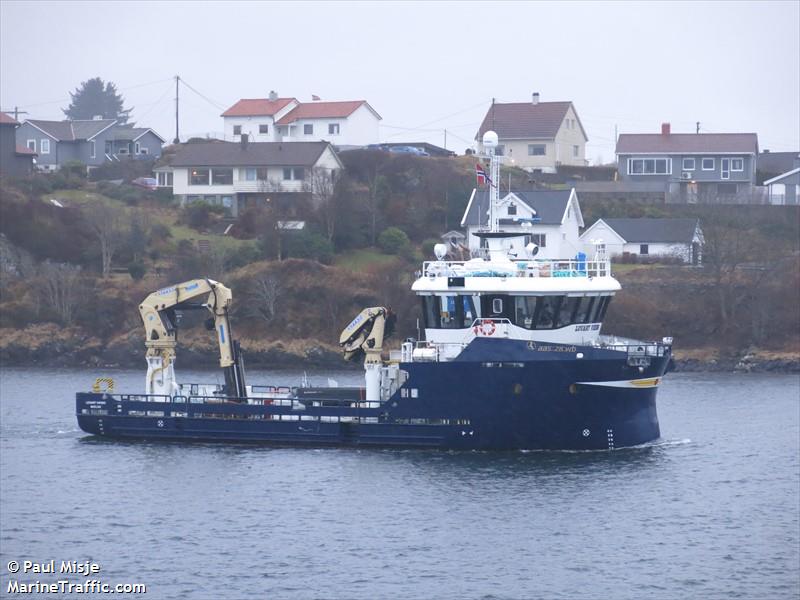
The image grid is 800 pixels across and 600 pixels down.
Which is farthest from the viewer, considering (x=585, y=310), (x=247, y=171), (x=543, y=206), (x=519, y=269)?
(x=247, y=171)

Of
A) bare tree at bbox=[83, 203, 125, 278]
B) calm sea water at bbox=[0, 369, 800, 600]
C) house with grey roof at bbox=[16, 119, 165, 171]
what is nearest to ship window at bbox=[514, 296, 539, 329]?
calm sea water at bbox=[0, 369, 800, 600]

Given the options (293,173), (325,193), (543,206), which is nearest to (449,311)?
(543,206)

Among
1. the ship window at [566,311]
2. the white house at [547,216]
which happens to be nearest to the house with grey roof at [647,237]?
the white house at [547,216]

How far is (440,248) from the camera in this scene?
36.2m

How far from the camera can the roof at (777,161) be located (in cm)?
9344

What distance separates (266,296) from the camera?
64.9m

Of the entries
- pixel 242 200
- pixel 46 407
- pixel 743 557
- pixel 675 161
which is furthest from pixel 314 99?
pixel 743 557

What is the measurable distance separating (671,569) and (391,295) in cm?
3899

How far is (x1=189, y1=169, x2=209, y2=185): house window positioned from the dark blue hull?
46158 millimetres

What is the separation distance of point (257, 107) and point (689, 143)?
2993 centimetres

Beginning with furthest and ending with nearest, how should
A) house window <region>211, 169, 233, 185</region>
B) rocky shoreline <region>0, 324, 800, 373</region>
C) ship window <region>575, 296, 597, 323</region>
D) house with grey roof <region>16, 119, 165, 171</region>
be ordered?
house with grey roof <region>16, 119, 165, 171</region>
house window <region>211, 169, 233, 185</region>
rocky shoreline <region>0, 324, 800, 373</region>
ship window <region>575, 296, 597, 323</region>

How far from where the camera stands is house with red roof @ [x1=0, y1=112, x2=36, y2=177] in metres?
88.6

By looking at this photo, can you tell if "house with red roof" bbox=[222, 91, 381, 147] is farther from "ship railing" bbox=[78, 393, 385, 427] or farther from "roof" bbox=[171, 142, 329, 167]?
"ship railing" bbox=[78, 393, 385, 427]

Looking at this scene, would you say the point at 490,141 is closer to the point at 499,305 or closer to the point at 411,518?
the point at 499,305
